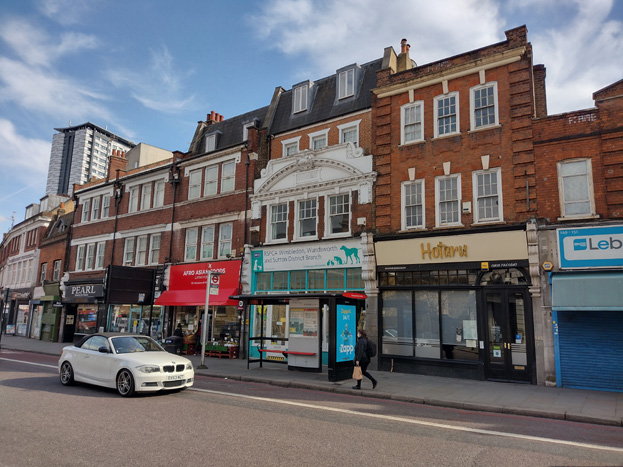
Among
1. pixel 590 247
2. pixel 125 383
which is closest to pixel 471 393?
pixel 590 247

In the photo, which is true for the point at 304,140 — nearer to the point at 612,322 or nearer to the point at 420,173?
the point at 420,173

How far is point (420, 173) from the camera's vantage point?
17312 millimetres

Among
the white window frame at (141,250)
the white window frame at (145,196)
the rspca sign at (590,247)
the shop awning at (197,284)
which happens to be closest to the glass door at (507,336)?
the rspca sign at (590,247)

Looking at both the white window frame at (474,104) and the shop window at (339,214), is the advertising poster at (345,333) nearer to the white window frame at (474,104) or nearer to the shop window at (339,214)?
the shop window at (339,214)

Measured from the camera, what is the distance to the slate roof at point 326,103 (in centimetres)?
2038

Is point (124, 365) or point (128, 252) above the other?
point (128, 252)

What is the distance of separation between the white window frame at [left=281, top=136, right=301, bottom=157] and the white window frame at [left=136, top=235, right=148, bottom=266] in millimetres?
10962

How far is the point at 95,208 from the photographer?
31.2 metres

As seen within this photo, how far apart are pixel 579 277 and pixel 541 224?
2.03m

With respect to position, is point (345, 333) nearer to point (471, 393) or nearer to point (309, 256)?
point (471, 393)

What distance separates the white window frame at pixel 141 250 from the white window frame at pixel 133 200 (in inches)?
85.2

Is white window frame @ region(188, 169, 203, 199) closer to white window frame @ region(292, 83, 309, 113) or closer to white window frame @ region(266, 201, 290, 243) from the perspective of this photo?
white window frame @ region(266, 201, 290, 243)

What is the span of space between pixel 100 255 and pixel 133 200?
462 cm

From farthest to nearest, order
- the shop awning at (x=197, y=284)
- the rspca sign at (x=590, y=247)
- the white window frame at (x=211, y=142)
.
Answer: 1. the white window frame at (x=211, y=142)
2. the shop awning at (x=197, y=284)
3. the rspca sign at (x=590, y=247)
